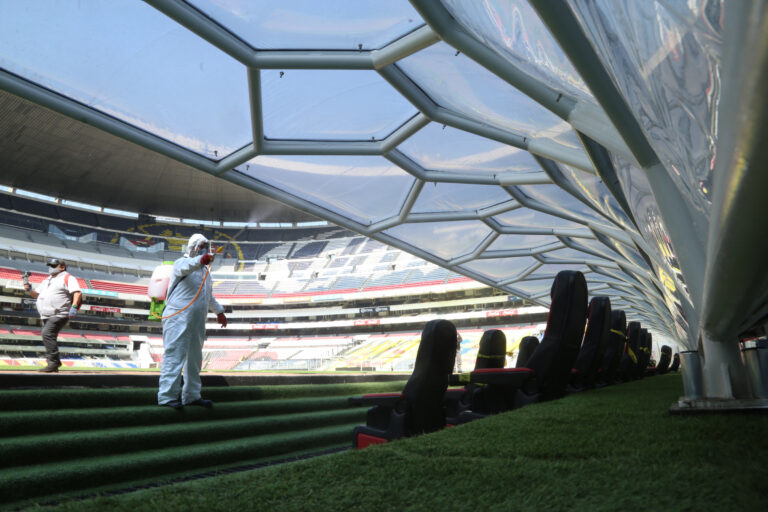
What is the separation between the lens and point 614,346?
600 centimetres

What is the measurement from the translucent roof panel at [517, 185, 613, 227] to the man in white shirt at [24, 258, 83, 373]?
6963 mm

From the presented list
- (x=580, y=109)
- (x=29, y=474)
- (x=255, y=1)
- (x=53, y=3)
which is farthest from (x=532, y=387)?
(x=53, y=3)

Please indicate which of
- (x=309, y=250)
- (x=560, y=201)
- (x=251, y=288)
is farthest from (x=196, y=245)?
(x=309, y=250)

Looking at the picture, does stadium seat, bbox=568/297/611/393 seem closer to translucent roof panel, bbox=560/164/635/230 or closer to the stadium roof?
the stadium roof

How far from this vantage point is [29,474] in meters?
2.92

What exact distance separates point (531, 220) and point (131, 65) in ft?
25.6

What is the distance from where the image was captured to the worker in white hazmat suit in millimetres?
4586

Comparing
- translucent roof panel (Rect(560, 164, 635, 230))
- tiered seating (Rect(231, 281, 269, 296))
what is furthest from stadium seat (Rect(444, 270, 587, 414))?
tiered seating (Rect(231, 281, 269, 296))

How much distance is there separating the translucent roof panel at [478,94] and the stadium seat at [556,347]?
2305 millimetres

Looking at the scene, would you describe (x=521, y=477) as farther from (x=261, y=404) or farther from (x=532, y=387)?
(x=261, y=404)

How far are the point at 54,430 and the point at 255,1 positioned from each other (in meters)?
4.15

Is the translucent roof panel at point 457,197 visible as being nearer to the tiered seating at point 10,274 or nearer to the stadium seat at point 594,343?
the stadium seat at point 594,343

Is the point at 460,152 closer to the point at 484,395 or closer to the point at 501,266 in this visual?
the point at 484,395

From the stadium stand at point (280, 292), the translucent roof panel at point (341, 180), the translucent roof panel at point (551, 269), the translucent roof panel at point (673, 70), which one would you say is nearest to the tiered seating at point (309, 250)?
the stadium stand at point (280, 292)
